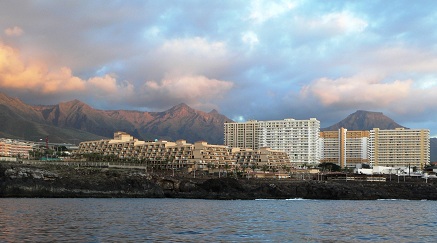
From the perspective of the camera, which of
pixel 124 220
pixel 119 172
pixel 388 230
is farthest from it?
pixel 119 172

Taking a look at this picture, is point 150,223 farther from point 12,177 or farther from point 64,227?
point 12,177

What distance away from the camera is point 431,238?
5988 centimetres

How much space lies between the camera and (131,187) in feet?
571

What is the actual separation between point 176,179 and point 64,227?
444ft

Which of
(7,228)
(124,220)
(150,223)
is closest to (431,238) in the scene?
(150,223)

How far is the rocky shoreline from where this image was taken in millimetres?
155375

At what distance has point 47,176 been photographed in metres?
160

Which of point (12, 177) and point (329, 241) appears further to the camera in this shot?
point (12, 177)

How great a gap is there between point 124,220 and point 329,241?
3128 cm

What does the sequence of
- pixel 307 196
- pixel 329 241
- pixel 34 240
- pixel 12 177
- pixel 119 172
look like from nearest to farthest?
pixel 34 240, pixel 329 241, pixel 12 177, pixel 119 172, pixel 307 196

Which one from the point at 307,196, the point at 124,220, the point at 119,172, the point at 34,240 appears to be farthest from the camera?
the point at 307,196

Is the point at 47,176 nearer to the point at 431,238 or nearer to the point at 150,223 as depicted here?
the point at 150,223

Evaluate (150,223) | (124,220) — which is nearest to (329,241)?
(150,223)

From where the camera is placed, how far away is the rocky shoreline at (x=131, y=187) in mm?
155375
